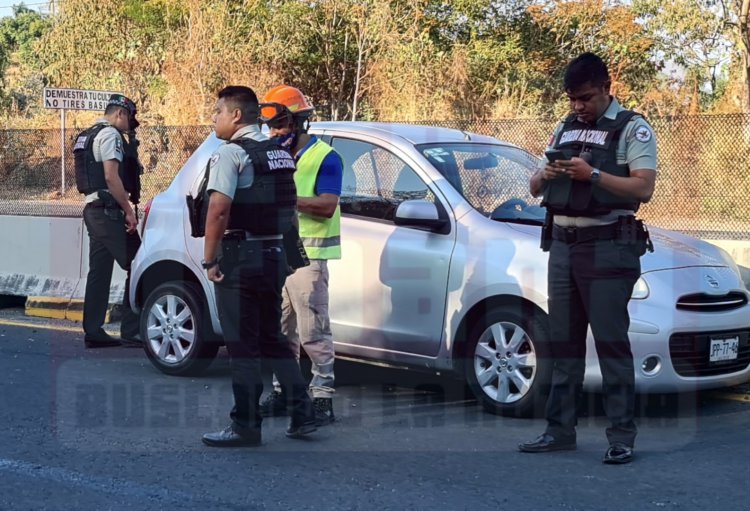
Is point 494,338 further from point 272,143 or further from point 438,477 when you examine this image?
point 272,143

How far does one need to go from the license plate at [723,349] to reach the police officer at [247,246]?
2.37m

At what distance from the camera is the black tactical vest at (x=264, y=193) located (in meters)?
5.16

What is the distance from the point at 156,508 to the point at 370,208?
2.74 meters

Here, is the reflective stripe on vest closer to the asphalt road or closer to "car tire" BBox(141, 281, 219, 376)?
the asphalt road

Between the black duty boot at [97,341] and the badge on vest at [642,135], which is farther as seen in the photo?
the black duty boot at [97,341]

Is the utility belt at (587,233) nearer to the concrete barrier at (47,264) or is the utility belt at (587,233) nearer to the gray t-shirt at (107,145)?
the gray t-shirt at (107,145)

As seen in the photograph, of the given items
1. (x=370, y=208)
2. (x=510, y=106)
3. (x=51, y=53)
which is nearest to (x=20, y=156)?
(x=510, y=106)

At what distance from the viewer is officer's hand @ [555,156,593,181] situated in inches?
193

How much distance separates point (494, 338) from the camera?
5961 mm

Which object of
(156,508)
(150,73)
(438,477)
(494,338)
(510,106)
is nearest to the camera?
(156,508)

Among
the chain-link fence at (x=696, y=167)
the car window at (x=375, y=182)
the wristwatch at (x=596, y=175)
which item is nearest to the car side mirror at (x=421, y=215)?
the car window at (x=375, y=182)

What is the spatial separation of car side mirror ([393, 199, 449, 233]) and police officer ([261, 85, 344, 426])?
1.46 ft

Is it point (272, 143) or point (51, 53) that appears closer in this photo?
point (272, 143)

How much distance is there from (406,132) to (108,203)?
284 centimetres
